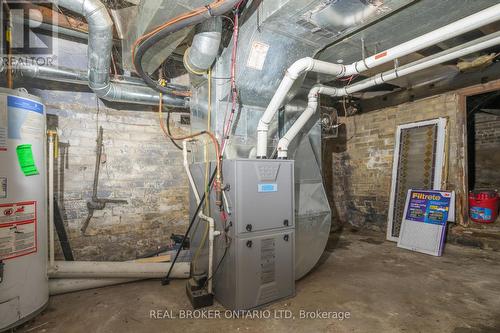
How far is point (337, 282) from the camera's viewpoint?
2.53 m

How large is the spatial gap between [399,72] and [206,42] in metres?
1.91

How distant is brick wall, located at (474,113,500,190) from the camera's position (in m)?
5.22

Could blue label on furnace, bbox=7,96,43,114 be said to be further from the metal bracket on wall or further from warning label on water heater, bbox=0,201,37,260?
the metal bracket on wall

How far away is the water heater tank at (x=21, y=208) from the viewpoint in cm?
173

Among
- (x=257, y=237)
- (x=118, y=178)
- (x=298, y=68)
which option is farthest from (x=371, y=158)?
(x=118, y=178)

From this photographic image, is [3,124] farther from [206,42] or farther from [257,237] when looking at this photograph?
[257,237]

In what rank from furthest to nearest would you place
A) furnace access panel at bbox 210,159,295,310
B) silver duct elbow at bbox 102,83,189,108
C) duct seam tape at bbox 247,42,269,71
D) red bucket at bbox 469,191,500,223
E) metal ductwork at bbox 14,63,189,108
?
red bucket at bbox 469,191,500,223 → silver duct elbow at bbox 102,83,189,108 → metal ductwork at bbox 14,63,189,108 → duct seam tape at bbox 247,42,269,71 → furnace access panel at bbox 210,159,295,310

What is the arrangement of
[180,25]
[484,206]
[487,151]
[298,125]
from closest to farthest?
[180,25] < [298,125] < [484,206] < [487,151]

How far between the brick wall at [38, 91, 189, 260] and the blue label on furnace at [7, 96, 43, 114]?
879 millimetres

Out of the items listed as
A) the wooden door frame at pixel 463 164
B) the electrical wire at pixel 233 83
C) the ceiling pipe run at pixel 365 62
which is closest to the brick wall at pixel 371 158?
the wooden door frame at pixel 463 164

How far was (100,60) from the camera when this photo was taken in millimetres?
2279

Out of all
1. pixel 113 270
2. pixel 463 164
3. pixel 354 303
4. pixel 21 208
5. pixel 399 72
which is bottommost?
pixel 354 303

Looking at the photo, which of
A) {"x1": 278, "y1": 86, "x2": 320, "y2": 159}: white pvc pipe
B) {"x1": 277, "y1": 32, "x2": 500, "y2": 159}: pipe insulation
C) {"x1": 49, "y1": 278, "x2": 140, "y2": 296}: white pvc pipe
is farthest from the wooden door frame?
{"x1": 49, "y1": 278, "x2": 140, "y2": 296}: white pvc pipe

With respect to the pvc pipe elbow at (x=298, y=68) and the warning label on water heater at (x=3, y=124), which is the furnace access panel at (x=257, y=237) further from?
the warning label on water heater at (x=3, y=124)
